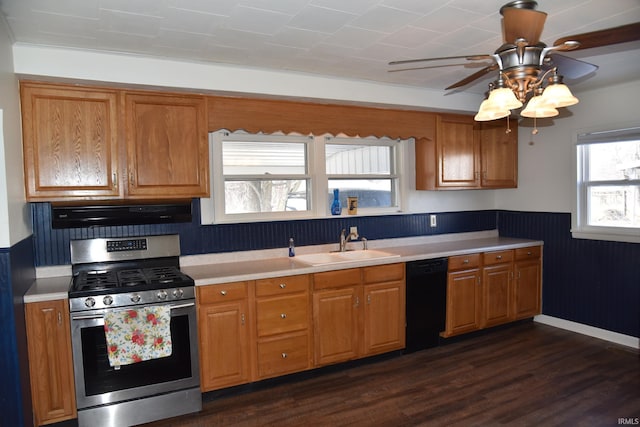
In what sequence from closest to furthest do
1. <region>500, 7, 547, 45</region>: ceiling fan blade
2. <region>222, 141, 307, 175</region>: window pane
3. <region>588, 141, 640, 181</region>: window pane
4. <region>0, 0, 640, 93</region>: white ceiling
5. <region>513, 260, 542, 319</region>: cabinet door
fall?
<region>500, 7, 547, 45</region>: ceiling fan blade → <region>0, 0, 640, 93</region>: white ceiling → <region>222, 141, 307, 175</region>: window pane → <region>588, 141, 640, 181</region>: window pane → <region>513, 260, 542, 319</region>: cabinet door

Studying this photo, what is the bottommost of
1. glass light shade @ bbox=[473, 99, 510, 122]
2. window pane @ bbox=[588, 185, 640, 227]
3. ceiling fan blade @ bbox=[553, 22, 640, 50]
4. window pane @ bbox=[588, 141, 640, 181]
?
window pane @ bbox=[588, 185, 640, 227]

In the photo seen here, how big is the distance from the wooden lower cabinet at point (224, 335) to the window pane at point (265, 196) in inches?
34.2

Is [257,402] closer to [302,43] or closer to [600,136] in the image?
[302,43]

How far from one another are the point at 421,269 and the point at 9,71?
3214 millimetres

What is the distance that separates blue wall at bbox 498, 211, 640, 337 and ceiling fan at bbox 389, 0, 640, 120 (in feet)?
8.69

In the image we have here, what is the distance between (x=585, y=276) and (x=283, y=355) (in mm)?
3084

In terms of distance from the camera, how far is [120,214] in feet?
9.77

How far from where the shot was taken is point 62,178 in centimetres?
275

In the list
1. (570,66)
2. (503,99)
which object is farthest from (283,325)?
(570,66)

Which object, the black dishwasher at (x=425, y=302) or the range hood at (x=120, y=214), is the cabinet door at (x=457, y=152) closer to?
the black dishwasher at (x=425, y=302)

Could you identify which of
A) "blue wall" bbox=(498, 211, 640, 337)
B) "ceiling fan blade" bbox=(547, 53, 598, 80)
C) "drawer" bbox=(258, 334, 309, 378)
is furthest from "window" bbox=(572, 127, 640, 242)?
"drawer" bbox=(258, 334, 309, 378)

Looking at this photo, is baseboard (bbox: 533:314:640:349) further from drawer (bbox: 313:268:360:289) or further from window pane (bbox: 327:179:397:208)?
drawer (bbox: 313:268:360:289)

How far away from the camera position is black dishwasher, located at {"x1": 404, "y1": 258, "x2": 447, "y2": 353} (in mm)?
3676

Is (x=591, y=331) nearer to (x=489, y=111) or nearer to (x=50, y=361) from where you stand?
(x=489, y=111)
